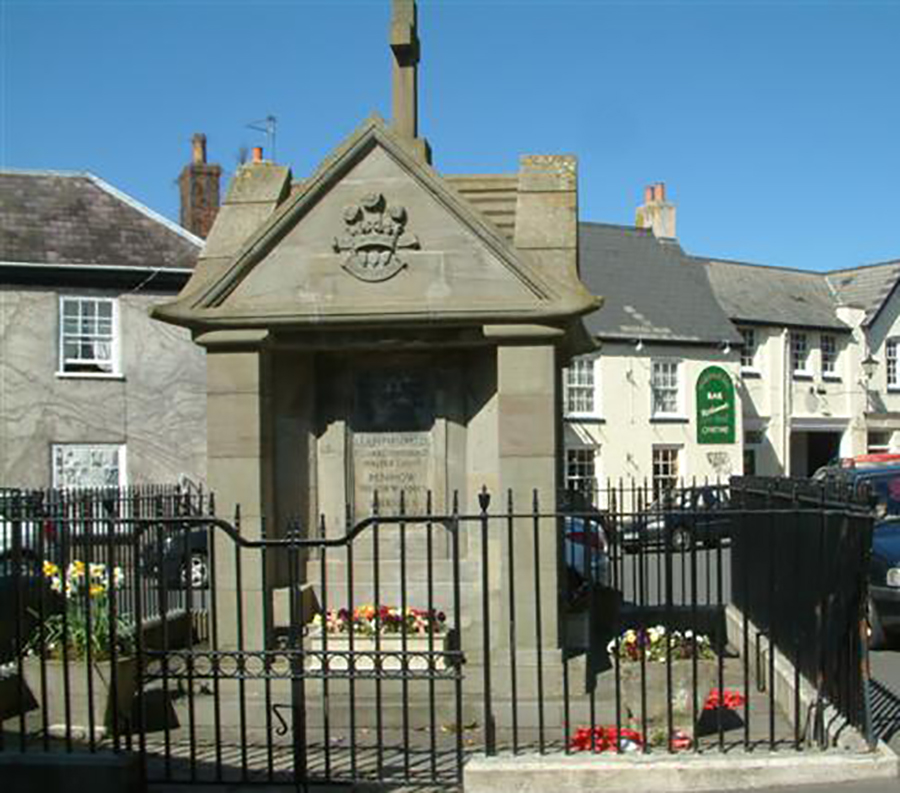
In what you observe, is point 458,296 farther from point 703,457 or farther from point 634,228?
point 634,228

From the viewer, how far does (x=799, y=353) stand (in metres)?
38.1

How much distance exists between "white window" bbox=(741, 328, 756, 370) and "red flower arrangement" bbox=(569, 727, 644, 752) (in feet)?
101

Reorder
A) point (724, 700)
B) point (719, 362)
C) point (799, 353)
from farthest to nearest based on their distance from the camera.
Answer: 1. point (799, 353)
2. point (719, 362)
3. point (724, 700)

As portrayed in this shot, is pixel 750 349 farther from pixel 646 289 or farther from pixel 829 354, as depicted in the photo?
pixel 646 289

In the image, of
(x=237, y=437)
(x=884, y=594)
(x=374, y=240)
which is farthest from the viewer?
(x=884, y=594)

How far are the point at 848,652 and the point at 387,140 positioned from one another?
16.0 ft

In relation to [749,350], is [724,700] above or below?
below

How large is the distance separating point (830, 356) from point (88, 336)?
84.2 ft

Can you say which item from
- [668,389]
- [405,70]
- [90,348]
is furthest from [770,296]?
[405,70]

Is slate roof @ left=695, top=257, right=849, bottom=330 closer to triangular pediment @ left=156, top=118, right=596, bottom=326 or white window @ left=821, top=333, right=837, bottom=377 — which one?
white window @ left=821, top=333, right=837, bottom=377

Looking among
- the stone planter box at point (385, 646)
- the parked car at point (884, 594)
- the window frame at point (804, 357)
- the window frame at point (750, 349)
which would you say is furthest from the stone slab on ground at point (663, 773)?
the window frame at point (804, 357)

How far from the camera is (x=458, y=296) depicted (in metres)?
8.26

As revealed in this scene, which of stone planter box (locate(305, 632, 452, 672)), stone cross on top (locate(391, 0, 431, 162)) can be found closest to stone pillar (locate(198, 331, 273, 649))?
stone planter box (locate(305, 632, 452, 672))

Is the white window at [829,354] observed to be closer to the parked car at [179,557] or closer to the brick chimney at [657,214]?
the brick chimney at [657,214]
